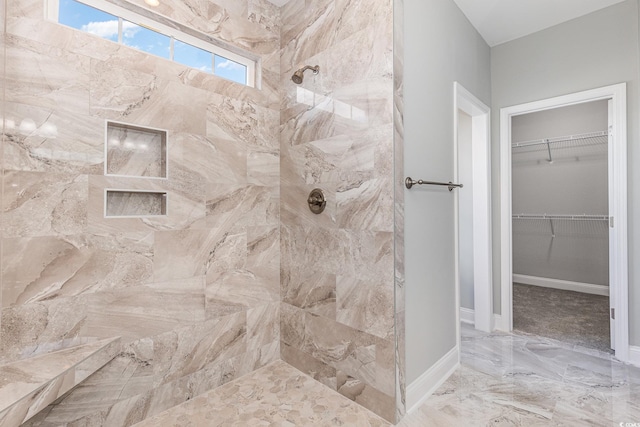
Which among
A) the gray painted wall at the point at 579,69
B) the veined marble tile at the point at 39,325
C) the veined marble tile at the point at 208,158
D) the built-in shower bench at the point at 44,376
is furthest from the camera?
the gray painted wall at the point at 579,69

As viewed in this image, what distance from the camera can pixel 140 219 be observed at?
1.68m

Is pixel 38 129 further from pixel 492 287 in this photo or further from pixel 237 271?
pixel 492 287

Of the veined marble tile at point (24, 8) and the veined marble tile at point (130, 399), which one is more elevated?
the veined marble tile at point (24, 8)

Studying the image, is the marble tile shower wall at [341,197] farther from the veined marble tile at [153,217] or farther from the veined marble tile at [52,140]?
the veined marble tile at [52,140]

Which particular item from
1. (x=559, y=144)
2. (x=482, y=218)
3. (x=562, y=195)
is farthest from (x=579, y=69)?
(x=562, y=195)

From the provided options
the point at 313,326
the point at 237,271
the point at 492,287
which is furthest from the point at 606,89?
the point at 237,271

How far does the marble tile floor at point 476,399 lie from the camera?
169 centimetres

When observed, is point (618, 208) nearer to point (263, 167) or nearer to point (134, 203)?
point (263, 167)

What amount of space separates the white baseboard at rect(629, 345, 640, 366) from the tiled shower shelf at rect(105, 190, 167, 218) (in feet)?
11.2

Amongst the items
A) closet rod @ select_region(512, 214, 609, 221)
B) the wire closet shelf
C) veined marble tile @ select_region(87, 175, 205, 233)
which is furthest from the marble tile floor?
the wire closet shelf

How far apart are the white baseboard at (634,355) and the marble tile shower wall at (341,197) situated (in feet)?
6.58

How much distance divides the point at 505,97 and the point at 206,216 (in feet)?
9.38

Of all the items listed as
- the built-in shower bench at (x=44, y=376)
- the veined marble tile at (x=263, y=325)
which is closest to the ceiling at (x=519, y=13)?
the veined marble tile at (x=263, y=325)

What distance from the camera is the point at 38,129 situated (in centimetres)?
138
